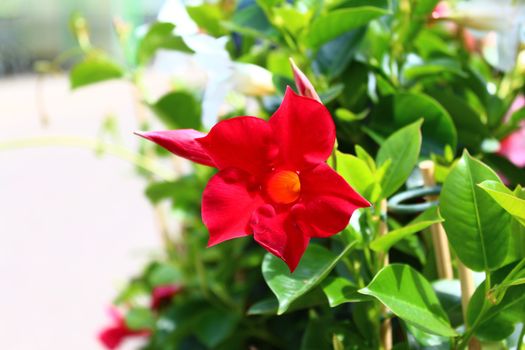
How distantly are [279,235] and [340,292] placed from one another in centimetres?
8

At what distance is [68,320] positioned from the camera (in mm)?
1811

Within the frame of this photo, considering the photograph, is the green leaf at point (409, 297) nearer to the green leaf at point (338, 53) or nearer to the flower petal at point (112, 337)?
the green leaf at point (338, 53)

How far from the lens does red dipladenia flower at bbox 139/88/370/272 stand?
297mm

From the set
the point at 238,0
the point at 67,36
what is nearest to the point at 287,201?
the point at 238,0

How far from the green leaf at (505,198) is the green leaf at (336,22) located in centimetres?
16

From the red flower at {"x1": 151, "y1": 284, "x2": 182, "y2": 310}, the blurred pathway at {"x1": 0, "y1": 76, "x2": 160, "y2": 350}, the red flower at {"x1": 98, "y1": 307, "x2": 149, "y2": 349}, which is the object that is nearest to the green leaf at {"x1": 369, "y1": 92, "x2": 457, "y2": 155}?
the red flower at {"x1": 151, "y1": 284, "x2": 182, "y2": 310}

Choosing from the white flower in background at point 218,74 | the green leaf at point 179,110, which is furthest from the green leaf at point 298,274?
the green leaf at point 179,110

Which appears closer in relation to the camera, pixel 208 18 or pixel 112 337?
pixel 208 18

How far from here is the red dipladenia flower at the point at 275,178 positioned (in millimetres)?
297

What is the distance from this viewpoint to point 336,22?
1.47ft

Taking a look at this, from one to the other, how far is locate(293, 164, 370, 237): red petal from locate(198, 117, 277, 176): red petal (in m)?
0.02

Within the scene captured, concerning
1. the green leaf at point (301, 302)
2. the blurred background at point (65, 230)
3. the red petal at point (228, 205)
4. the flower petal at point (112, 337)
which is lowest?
the blurred background at point (65, 230)

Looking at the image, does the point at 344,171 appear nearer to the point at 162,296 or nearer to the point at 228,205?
the point at 228,205

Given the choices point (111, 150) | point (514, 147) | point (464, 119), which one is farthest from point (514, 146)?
point (111, 150)
